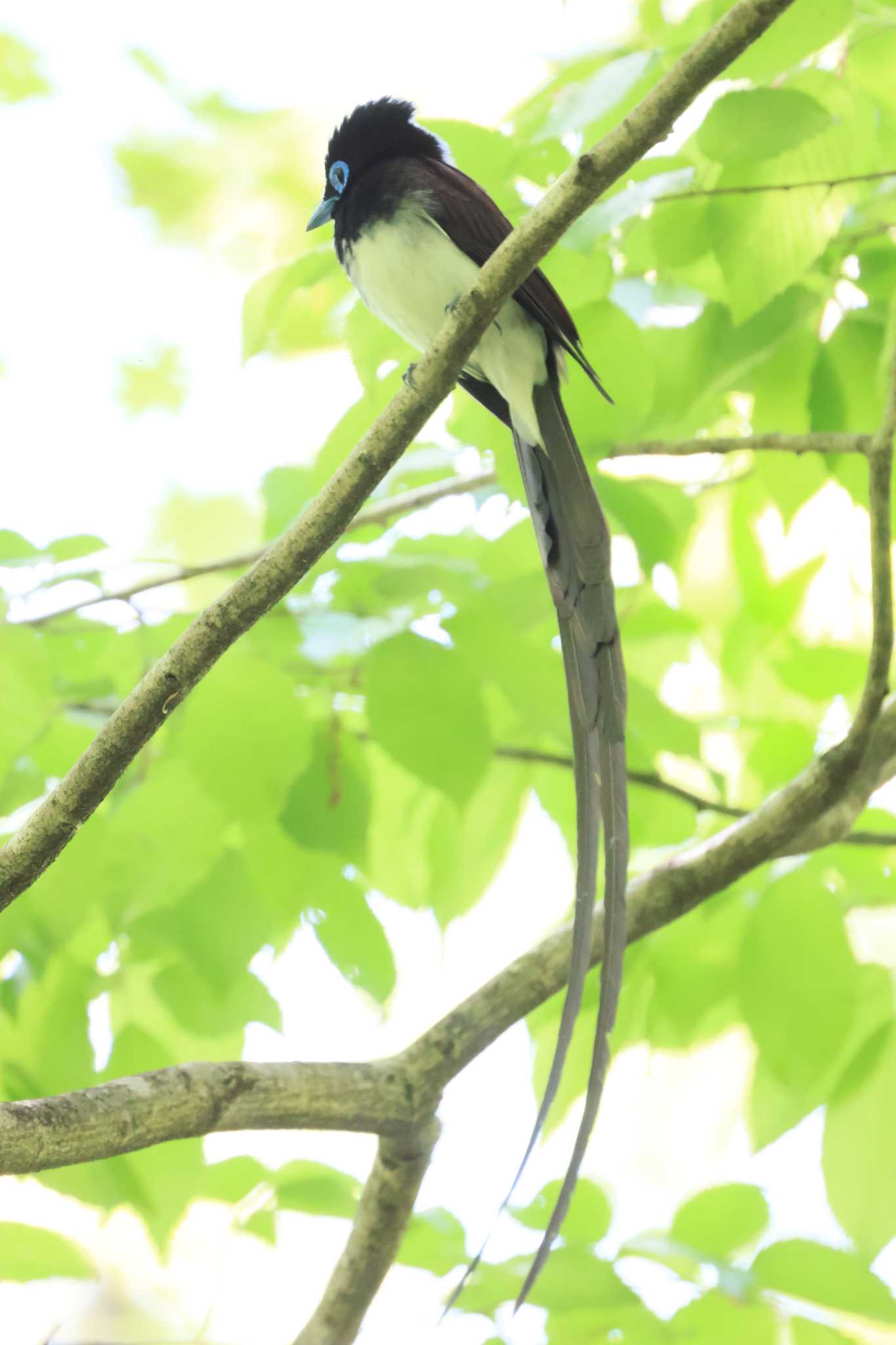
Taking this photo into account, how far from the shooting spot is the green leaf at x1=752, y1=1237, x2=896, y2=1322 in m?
1.50

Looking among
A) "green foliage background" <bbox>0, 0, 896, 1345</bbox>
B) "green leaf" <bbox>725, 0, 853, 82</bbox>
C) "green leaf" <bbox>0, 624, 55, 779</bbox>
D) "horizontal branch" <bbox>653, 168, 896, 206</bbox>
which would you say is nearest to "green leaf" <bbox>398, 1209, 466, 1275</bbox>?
"green foliage background" <bbox>0, 0, 896, 1345</bbox>

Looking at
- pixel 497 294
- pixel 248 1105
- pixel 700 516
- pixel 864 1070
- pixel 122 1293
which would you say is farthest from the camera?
pixel 122 1293

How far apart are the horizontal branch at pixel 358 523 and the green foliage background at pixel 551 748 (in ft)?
0.11

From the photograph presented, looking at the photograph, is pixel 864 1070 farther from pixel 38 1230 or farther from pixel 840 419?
pixel 38 1230

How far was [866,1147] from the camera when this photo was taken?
161cm

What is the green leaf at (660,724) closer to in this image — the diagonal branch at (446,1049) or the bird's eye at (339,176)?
the diagonal branch at (446,1049)

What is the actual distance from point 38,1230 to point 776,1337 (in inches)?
36.0

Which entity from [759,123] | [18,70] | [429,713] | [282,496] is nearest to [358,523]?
[282,496]

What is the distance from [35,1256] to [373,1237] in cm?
43

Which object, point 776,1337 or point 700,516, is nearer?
point 776,1337

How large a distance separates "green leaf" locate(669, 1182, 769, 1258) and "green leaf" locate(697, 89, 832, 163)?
4.28 feet

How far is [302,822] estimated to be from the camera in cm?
179

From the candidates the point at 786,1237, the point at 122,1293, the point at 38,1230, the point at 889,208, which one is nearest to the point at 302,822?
the point at 38,1230

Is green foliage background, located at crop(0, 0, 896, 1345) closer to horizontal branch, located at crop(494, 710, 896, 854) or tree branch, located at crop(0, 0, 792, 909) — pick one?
horizontal branch, located at crop(494, 710, 896, 854)
